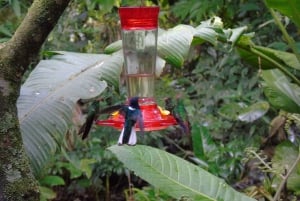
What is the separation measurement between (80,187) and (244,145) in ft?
3.56

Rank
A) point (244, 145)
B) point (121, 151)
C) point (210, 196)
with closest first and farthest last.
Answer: point (121, 151) → point (210, 196) → point (244, 145)

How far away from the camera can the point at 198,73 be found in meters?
3.31

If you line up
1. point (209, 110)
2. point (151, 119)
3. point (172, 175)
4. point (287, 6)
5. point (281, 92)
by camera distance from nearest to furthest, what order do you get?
point (151, 119) < point (172, 175) < point (287, 6) < point (281, 92) < point (209, 110)

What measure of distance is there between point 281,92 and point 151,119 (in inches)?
43.5

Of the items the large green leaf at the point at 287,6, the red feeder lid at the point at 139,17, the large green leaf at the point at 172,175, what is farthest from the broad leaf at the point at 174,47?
the large green leaf at the point at 287,6

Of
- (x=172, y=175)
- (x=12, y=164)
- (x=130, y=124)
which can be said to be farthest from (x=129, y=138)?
(x=172, y=175)

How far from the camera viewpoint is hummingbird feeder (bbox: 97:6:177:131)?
106 cm

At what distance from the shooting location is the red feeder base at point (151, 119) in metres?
1.02

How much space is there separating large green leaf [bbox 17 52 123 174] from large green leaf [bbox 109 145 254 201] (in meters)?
0.22

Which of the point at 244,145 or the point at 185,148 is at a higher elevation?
the point at 244,145

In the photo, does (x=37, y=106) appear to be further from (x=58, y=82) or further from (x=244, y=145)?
(x=244, y=145)

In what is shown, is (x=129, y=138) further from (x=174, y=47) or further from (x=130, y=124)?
(x=174, y=47)

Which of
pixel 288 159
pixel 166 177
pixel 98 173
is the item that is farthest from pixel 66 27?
pixel 166 177

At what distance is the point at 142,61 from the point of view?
1297mm
